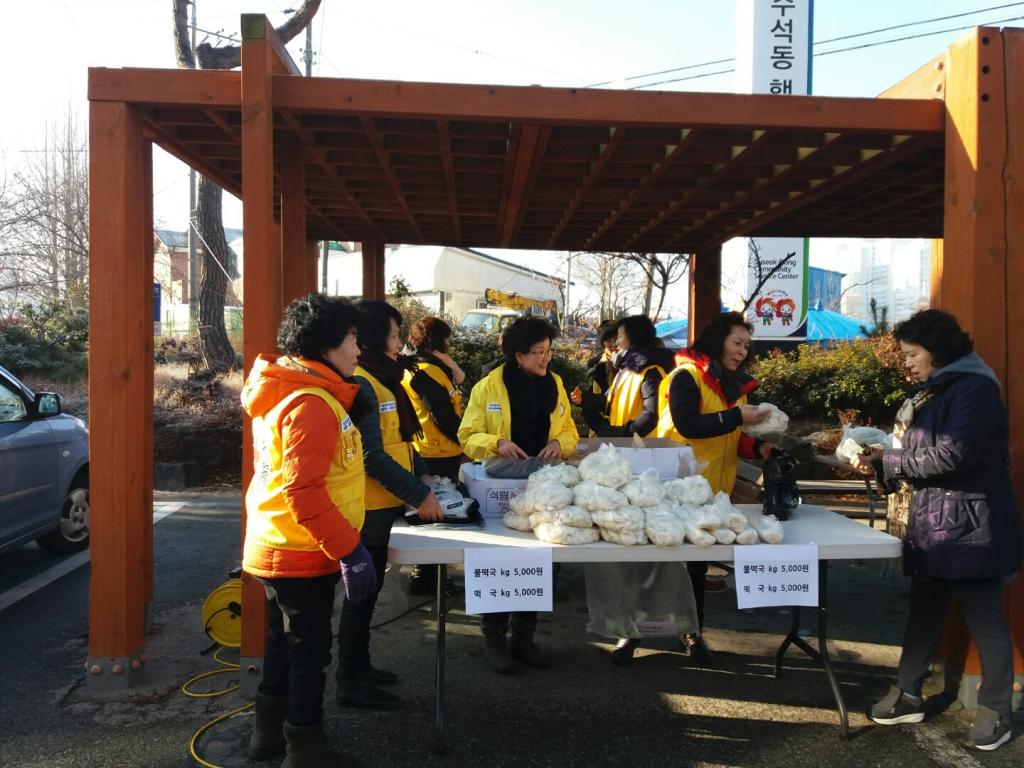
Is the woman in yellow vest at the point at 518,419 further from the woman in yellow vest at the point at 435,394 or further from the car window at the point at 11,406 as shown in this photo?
the car window at the point at 11,406

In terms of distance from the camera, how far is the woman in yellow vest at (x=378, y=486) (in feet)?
10.8

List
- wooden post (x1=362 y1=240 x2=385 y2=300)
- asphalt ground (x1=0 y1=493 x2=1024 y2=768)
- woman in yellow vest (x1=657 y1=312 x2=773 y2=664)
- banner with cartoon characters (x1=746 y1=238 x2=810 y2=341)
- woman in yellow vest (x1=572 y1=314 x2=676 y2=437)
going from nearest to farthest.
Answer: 1. asphalt ground (x1=0 y1=493 x2=1024 y2=768)
2. woman in yellow vest (x1=657 y1=312 x2=773 y2=664)
3. woman in yellow vest (x1=572 y1=314 x2=676 y2=437)
4. wooden post (x1=362 y1=240 x2=385 y2=300)
5. banner with cartoon characters (x1=746 y1=238 x2=810 y2=341)

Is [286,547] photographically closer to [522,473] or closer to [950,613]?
[522,473]

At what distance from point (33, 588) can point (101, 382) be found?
2657 millimetres

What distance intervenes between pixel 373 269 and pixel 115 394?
488 cm

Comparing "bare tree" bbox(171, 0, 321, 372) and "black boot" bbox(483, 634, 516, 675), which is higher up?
"bare tree" bbox(171, 0, 321, 372)

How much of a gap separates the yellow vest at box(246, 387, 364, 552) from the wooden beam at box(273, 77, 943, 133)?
1.69 metres

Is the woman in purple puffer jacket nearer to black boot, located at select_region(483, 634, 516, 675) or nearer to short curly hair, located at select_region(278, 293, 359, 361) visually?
black boot, located at select_region(483, 634, 516, 675)

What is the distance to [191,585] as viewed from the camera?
5492 mm

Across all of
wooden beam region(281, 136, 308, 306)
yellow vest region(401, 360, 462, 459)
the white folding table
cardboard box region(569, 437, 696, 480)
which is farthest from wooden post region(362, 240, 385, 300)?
the white folding table

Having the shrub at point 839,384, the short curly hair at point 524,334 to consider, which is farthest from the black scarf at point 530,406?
the shrub at point 839,384

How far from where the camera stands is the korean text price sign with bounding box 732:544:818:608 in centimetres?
302

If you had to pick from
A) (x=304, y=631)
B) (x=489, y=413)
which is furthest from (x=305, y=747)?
(x=489, y=413)

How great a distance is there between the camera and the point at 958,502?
3127mm
